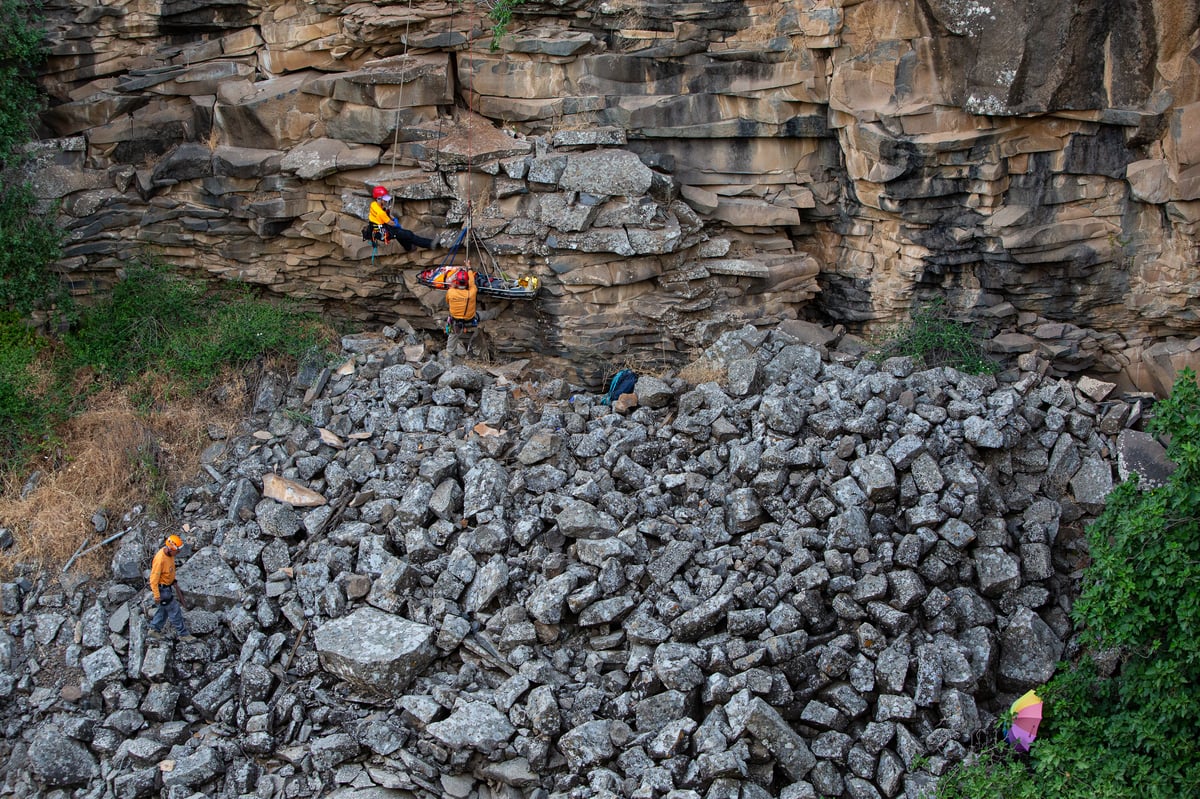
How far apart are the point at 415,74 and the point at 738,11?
331 centimetres

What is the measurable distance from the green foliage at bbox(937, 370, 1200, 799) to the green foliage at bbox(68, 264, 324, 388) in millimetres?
7769

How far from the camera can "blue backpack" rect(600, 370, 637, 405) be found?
9.99 metres

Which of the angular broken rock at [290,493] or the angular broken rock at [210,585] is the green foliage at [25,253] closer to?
the angular broken rock at [290,493]

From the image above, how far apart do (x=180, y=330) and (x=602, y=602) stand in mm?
6023

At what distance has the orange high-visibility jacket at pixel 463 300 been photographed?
10.0 m

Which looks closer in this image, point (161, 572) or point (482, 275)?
point (161, 572)

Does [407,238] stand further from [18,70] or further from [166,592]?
[18,70]

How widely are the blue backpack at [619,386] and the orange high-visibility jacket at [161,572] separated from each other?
162 inches

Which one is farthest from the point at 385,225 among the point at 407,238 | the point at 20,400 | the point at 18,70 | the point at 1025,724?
the point at 1025,724

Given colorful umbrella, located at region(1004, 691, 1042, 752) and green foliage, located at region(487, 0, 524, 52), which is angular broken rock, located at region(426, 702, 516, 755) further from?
green foliage, located at region(487, 0, 524, 52)

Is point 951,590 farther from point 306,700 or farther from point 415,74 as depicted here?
point 415,74

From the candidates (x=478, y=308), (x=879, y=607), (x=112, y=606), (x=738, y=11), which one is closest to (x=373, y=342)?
(x=478, y=308)

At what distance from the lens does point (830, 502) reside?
27.2 feet

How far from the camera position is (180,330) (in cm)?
1103
